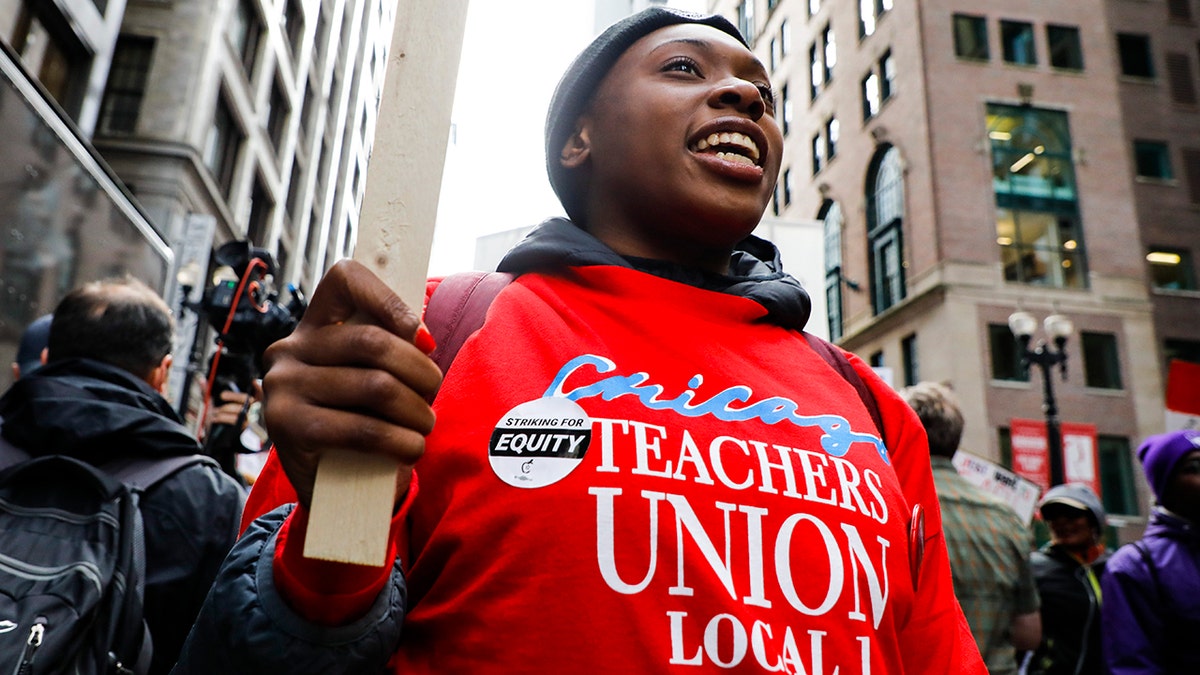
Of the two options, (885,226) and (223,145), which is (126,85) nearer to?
(223,145)

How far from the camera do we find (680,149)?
69.9 inches

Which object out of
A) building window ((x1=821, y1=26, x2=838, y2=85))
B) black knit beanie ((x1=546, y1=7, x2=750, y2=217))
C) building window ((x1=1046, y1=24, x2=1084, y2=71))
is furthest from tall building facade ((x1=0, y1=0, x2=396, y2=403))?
building window ((x1=1046, y1=24, x2=1084, y2=71))

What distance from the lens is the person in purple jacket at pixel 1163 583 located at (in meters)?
3.92

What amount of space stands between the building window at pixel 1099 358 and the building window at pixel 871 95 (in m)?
9.87

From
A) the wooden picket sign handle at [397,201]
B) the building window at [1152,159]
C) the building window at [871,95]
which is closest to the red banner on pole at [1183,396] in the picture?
the wooden picket sign handle at [397,201]

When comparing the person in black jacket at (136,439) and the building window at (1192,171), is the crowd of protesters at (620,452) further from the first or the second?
the building window at (1192,171)

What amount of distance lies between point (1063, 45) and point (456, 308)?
106 feet

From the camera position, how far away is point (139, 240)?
33.3 feet

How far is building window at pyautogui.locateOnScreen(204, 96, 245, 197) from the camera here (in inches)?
698

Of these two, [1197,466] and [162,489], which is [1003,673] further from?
[162,489]

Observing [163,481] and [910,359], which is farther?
[910,359]

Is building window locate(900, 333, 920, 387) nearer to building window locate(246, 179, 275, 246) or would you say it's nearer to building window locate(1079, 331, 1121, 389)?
building window locate(1079, 331, 1121, 389)

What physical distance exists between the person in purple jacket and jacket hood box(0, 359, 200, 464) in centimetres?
388

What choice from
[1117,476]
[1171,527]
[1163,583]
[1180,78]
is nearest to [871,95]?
[1180,78]
